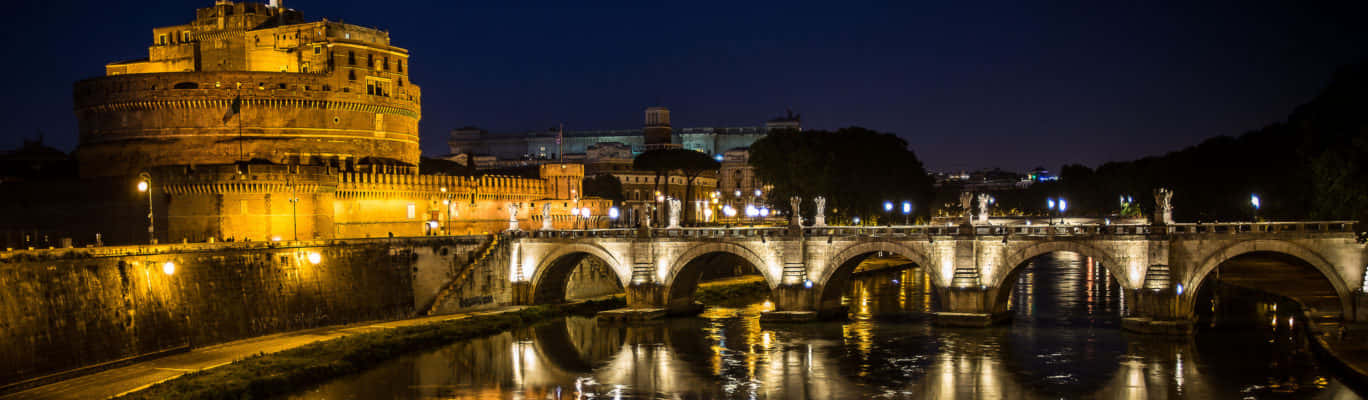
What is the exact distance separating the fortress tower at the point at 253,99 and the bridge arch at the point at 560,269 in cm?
1294

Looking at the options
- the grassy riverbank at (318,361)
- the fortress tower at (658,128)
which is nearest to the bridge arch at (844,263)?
the grassy riverbank at (318,361)

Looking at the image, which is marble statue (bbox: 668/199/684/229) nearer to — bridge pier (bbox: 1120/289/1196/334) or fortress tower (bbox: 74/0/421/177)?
fortress tower (bbox: 74/0/421/177)

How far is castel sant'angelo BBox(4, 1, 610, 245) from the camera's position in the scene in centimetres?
5872

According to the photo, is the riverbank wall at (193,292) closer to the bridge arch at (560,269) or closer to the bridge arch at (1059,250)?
the bridge arch at (560,269)

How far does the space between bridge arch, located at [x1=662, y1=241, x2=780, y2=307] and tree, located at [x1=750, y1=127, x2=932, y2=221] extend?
23291 millimetres

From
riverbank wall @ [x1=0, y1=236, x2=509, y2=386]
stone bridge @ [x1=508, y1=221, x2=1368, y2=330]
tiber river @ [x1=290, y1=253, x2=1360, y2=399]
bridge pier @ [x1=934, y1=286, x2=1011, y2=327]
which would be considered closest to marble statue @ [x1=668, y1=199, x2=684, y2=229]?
stone bridge @ [x1=508, y1=221, x2=1368, y2=330]

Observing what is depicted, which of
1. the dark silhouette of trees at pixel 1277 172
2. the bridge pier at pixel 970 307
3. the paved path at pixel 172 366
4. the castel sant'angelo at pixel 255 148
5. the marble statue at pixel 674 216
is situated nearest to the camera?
the paved path at pixel 172 366

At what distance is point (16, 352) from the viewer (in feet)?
127

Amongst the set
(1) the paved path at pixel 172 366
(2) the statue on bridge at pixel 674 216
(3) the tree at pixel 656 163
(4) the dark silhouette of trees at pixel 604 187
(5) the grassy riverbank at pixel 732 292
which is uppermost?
(3) the tree at pixel 656 163

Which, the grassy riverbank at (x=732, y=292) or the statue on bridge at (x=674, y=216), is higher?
the statue on bridge at (x=674, y=216)

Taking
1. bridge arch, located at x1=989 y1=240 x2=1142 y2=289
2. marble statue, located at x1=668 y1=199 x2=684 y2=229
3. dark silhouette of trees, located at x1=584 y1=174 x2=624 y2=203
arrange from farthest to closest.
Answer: dark silhouette of trees, located at x1=584 y1=174 x2=624 y2=203
marble statue, located at x1=668 y1=199 x2=684 y2=229
bridge arch, located at x1=989 y1=240 x2=1142 y2=289

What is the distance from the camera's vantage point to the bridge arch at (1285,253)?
4722cm

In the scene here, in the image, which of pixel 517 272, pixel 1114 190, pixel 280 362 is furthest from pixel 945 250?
pixel 1114 190

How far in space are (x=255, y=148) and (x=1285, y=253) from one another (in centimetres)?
5501
